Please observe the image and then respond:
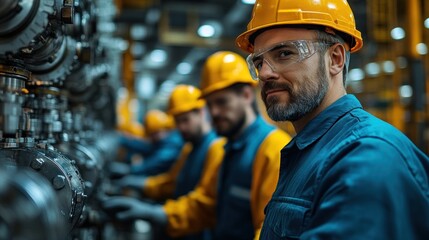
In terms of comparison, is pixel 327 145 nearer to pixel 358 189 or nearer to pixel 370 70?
pixel 358 189

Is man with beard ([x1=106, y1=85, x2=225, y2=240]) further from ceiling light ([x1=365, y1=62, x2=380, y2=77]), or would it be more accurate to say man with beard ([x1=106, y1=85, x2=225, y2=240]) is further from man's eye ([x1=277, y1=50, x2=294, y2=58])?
ceiling light ([x1=365, y1=62, x2=380, y2=77])

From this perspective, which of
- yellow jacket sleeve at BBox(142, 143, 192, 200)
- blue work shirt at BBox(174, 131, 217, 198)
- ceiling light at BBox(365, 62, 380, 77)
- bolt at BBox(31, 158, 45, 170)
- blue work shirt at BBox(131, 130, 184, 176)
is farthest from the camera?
ceiling light at BBox(365, 62, 380, 77)

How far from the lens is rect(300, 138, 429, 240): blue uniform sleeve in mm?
1094

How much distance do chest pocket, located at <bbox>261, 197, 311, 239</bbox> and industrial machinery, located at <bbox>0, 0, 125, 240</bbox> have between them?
0.59 m

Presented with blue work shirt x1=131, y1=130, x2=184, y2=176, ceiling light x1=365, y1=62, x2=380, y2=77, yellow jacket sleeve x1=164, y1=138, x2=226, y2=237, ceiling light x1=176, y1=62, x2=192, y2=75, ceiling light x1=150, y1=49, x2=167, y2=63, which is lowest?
yellow jacket sleeve x1=164, y1=138, x2=226, y2=237

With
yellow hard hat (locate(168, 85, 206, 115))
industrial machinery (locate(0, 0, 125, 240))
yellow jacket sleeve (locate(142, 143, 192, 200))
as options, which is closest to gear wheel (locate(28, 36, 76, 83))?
industrial machinery (locate(0, 0, 125, 240))

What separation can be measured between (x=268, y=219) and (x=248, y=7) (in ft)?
22.5

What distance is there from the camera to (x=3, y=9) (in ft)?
3.69

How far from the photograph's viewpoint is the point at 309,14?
4.98ft

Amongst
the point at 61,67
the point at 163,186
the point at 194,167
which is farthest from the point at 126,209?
the point at 163,186

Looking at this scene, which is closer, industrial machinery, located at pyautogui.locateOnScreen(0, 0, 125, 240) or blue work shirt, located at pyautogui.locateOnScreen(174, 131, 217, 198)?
industrial machinery, located at pyautogui.locateOnScreen(0, 0, 125, 240)

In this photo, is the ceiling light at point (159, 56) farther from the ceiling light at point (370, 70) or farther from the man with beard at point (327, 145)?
the man with beard at point (327, 145)

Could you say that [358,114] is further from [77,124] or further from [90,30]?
[77,124]

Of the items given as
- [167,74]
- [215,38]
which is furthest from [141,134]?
[167,74]
